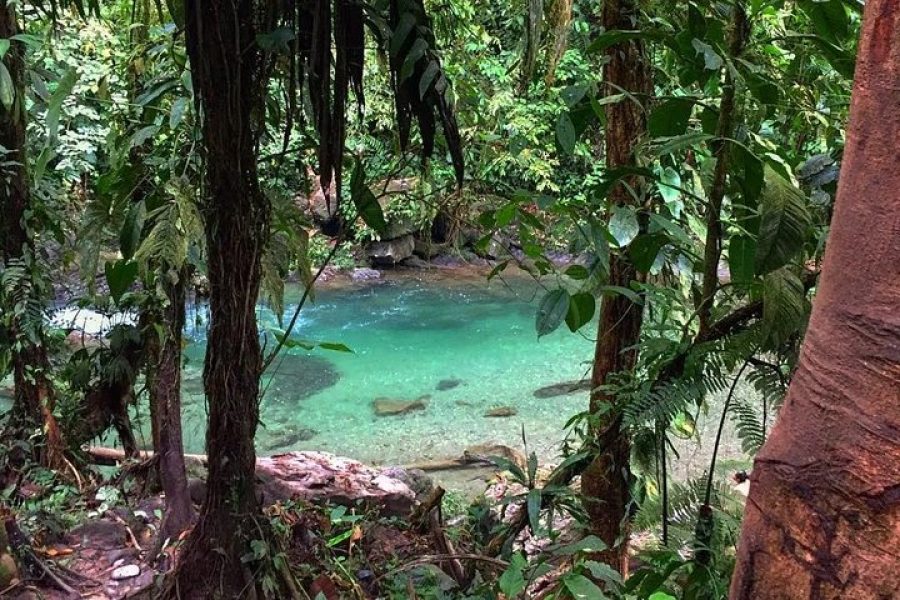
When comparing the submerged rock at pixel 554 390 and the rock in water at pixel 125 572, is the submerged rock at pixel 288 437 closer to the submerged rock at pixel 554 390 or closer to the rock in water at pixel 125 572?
the submerged rock at pixel 554 390

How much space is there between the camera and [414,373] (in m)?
7.04

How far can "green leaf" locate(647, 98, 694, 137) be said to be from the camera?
48.4 inches

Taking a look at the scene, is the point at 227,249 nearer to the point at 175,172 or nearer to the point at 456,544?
the point at 175,172

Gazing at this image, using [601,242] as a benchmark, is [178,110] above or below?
above

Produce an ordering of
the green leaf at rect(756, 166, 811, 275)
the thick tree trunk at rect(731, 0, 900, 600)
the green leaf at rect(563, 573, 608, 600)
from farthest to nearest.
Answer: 1. the green leaf at rect(563, 573, 608, 600)
2. the green leaf at rect(756, 166, 811, 275)
3. the thick tree trunk at rect(731, 0, 900, 600)

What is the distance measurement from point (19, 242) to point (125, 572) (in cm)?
124

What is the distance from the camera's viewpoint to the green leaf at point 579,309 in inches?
51.8

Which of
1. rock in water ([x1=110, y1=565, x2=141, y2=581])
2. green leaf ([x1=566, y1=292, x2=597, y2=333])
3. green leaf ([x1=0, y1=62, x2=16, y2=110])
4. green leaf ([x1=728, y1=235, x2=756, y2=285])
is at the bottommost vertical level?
rock in water ([x1=110, y1=565, x2=141, y2=581])

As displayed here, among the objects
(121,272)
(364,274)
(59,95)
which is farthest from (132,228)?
(364,274)

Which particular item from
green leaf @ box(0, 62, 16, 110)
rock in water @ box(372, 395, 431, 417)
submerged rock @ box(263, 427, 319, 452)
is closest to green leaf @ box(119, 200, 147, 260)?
green leaf @ box(0, 62, 16, 110)

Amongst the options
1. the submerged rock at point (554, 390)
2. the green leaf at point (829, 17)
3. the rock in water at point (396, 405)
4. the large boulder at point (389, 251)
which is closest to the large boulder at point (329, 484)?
the green leaf at point (829, 17)

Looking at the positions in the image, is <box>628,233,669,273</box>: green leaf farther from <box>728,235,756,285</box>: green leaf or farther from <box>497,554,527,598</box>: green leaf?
<box>497,554,527,598</box>: green leaf

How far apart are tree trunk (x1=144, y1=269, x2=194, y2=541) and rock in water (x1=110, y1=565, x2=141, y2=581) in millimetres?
118

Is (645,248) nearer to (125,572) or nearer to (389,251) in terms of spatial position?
(125,572)
